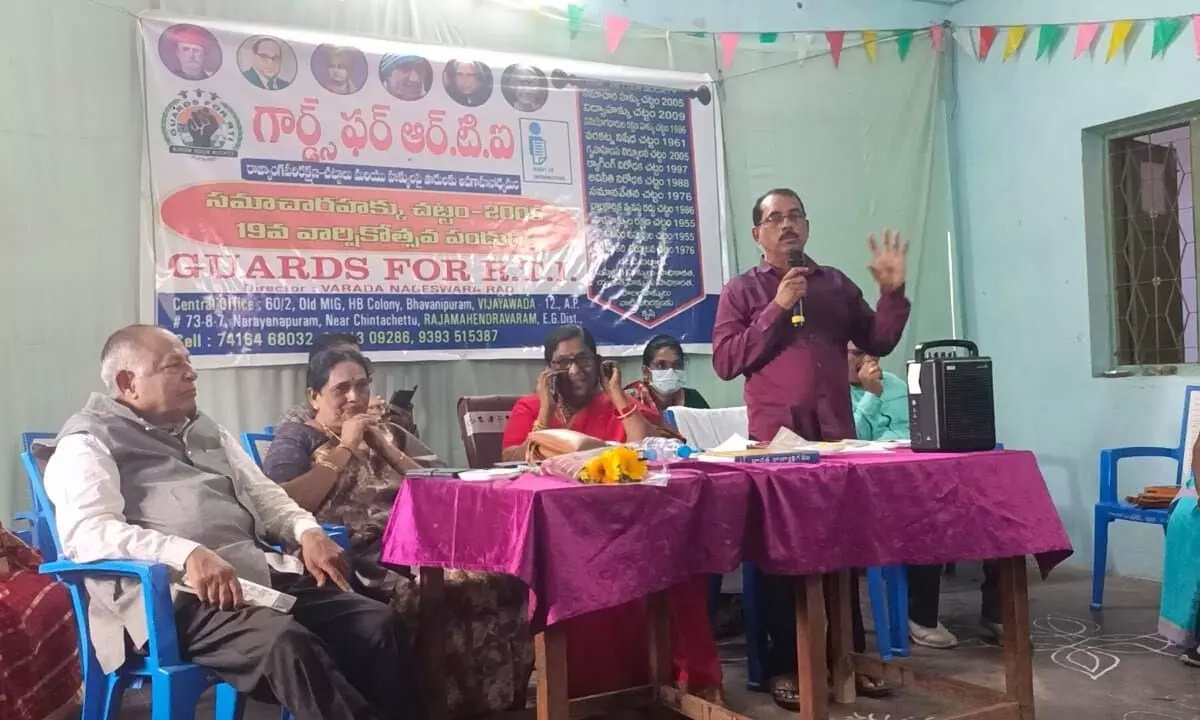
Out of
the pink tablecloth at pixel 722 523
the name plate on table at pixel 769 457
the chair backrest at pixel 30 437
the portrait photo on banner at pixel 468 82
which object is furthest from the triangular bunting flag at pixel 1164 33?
the chair backrest at pixel 30 437

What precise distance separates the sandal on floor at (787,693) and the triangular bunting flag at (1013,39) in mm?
3559

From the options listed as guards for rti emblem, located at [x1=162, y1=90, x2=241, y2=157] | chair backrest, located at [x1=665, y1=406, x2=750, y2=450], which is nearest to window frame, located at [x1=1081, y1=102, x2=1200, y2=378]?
chair backrest, located at [x1=665, y1=406, x2=750, y2=450]

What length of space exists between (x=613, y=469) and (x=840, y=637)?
3.49 ft

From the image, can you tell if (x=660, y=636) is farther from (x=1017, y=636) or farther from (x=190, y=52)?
(x=190, y=52)

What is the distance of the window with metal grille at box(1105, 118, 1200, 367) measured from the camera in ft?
14.0

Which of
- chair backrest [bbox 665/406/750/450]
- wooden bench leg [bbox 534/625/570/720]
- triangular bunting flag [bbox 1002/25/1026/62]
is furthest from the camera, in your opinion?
triangular bunting flag [bbox 1002/25/1026/62]

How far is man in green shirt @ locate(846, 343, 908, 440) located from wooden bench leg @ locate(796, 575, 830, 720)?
1911mm

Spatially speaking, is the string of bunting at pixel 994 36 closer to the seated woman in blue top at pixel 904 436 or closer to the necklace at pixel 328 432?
the seated woman in blue top at pixel 904 436

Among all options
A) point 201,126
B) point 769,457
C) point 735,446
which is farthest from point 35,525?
point 769,457

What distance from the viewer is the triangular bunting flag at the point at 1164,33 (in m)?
4.09

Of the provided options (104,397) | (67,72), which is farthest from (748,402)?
(67,72)

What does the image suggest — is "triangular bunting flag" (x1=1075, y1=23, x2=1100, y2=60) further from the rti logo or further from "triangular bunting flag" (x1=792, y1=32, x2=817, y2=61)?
the rti logo

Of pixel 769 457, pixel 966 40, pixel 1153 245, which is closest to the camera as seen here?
pixel 769 457

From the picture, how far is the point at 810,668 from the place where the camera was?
192cm
